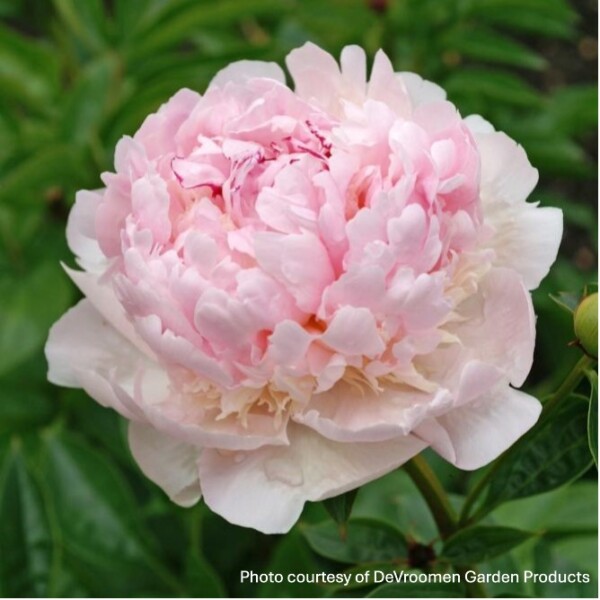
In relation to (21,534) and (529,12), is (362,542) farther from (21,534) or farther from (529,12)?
(529,12)

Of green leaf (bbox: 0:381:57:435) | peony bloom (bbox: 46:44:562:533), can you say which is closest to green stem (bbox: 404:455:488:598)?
peony bloom (bbox: 46:44:562:533)

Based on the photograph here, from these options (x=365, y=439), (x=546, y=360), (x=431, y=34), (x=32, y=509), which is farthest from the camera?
(x=546, y=360)

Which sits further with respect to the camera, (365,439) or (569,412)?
(569,412)

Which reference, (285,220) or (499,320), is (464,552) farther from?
(285,220)

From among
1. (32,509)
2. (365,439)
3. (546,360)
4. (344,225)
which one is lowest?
(546,360)

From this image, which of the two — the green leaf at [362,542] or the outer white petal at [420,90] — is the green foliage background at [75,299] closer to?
the green leaf at [362,542]

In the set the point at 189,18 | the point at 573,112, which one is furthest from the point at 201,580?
the point at 573,112

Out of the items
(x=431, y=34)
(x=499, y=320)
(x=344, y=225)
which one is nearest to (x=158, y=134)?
(x=344, y=225)

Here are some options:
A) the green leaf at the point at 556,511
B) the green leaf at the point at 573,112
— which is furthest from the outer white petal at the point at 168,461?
the green leaf at the point at 573,112
